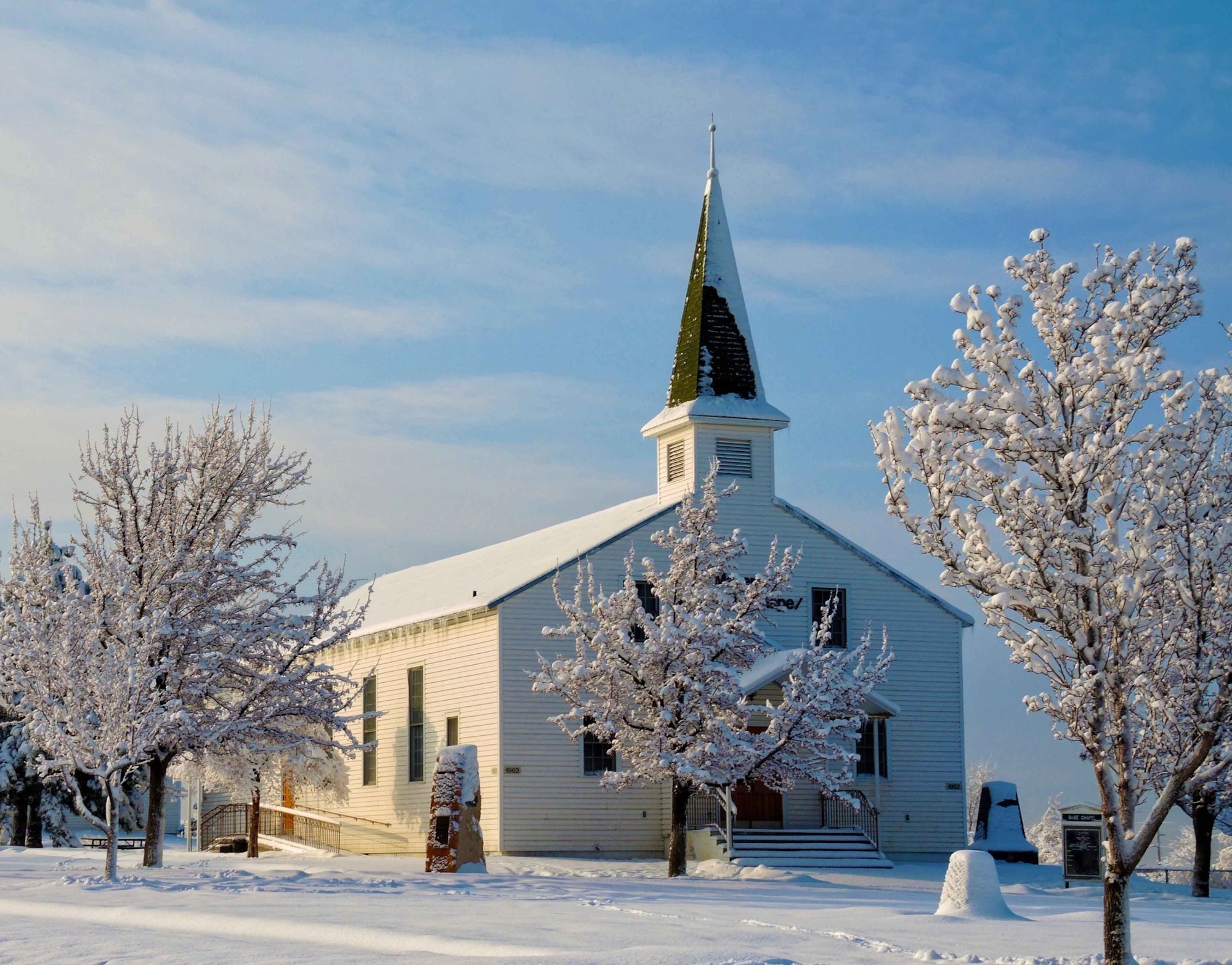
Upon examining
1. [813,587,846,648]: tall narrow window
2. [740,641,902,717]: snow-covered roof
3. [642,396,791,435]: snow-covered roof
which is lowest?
[740,641,902,717]: snow-covered roof

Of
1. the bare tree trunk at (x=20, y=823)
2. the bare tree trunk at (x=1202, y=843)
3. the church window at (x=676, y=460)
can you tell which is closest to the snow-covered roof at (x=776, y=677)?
the church window at (x=676, y=460)

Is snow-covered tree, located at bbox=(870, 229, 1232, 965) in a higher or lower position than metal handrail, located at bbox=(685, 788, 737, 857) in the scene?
higher

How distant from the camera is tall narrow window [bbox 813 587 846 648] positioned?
111ft

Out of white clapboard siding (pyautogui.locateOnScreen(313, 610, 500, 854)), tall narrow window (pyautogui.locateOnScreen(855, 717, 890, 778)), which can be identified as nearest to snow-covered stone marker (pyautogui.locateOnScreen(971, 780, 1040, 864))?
tall narrow window (pyautogui.locateOnScreen(855, 717, 890, 778))

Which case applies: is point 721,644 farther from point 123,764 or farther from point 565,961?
point 565,961

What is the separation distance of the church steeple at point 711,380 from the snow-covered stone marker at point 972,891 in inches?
641

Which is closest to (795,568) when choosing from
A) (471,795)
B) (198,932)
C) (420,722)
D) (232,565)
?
(420,722)

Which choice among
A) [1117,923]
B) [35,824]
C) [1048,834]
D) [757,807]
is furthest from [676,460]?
[1048,834]

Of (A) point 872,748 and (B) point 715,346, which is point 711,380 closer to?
(B) point 715,346

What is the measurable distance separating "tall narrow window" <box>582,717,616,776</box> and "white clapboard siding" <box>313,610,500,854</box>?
1839 millimetres

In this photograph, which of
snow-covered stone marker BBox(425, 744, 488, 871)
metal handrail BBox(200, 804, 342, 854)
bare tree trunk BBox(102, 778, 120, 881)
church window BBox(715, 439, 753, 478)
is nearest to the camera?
bare tree trunk BBox(102, 778, 120, 881)

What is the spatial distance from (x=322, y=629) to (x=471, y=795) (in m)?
3.46

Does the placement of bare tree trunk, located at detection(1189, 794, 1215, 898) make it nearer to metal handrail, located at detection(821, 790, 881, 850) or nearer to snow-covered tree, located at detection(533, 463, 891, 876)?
snow-covered tree, located at detection(533, 463, 891, 876)

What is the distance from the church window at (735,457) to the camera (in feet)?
111
